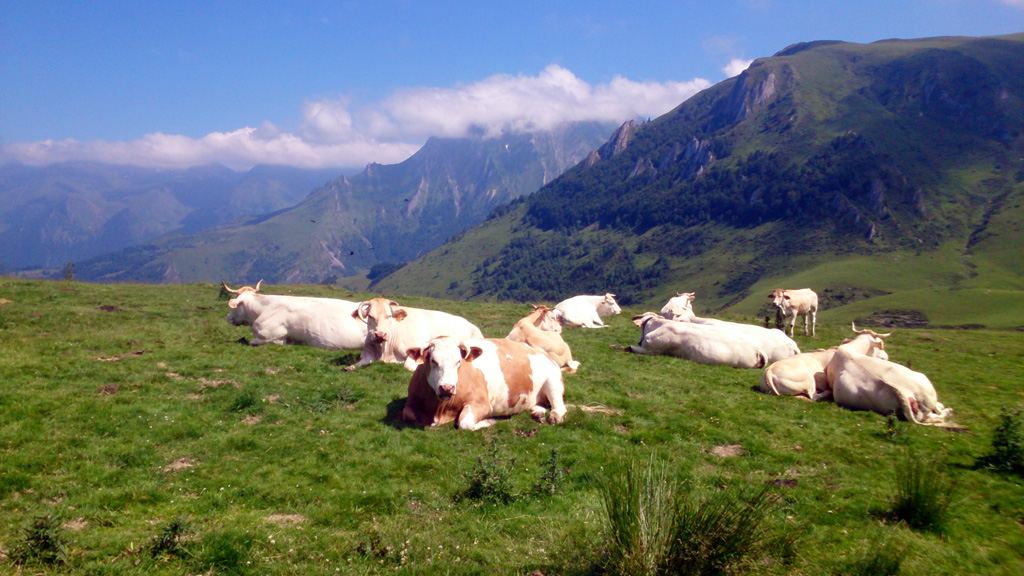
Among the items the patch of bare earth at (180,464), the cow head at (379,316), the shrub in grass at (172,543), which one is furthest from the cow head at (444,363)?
the shrub in grass at (172,543)

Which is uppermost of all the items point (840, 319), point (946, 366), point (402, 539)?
point (402, 539)

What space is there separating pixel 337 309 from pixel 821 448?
13044 mm

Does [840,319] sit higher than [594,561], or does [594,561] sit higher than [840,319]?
[594,561]

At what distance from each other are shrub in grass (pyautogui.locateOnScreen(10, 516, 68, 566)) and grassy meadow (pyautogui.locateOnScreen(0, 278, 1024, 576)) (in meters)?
0.02

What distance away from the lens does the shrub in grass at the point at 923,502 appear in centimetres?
654

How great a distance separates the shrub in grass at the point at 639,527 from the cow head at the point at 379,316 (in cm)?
965

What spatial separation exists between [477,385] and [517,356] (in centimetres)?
126

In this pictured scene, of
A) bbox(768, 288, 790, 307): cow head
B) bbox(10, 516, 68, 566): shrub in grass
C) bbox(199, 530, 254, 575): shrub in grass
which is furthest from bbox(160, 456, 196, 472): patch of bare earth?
bbox(768, 288, 790, 307): cow head

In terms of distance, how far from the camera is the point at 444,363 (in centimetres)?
966

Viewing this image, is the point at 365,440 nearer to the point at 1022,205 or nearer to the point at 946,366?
the point at 946,366

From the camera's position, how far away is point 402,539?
606 centimetres

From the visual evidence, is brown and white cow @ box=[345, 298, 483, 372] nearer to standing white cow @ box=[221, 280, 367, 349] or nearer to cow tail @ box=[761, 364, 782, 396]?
standing white cow @ box=[221, 280, 367, 349]

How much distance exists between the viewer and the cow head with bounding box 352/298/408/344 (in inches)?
544

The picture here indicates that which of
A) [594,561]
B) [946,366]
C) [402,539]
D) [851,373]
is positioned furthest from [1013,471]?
[946,366]
